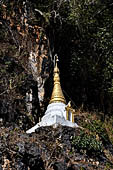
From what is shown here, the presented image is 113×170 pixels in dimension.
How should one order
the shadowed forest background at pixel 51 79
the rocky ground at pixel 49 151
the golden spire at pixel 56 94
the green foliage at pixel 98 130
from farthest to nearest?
the golden spire at pixel 56 94 → the green foliage at pixel 98 130 → the shadowed forest background at pixel 51 79 → the rocky ground at pixel 49 151

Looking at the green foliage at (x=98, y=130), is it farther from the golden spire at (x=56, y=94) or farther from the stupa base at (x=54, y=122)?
the golden spire at (x=56, y=94)

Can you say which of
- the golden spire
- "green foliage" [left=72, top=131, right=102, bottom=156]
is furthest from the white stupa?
"green foliage" [left=72, top=131, right=102, bottom=156]

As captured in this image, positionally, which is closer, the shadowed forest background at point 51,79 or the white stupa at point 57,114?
the shadowed forest background at point 51,79

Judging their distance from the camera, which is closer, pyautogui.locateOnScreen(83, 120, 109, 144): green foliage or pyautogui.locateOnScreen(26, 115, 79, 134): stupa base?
pyautogui.locateOnScreen(26, 115, 79, 134): stupa base

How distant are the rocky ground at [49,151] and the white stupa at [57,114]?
0.37m

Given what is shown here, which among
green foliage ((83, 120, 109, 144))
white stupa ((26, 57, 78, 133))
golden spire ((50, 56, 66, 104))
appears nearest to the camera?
white stupa ((26, 57, 78, 133))

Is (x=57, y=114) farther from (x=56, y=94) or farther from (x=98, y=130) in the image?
(x=98, y=130)

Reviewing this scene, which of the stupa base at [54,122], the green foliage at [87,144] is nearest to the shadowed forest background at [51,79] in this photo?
the green foliage at [87,144]

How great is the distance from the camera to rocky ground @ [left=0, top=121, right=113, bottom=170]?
25.6 feet

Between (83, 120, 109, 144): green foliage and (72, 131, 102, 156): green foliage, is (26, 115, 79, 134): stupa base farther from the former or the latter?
(83, 120, 109, 144): green foliage

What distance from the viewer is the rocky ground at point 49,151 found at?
7.81m

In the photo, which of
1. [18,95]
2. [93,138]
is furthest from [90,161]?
[18,95]

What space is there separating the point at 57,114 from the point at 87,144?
145 centimetres

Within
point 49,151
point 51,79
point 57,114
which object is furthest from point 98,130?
point 51,79
